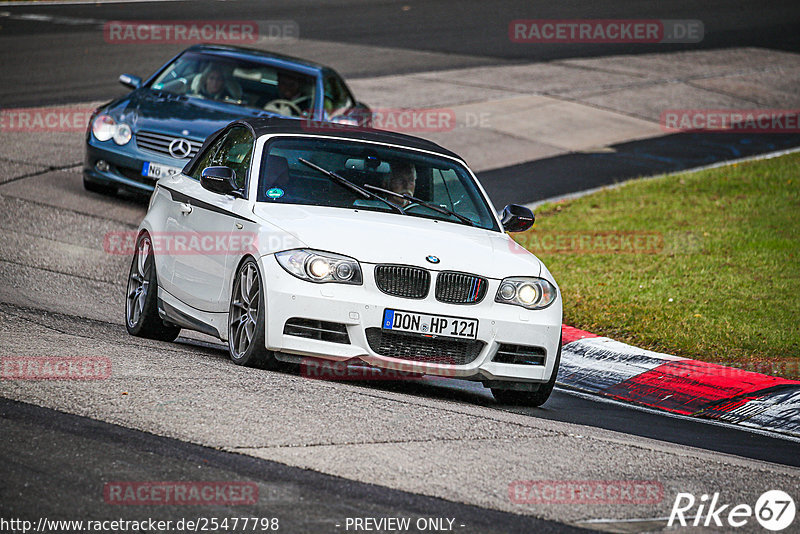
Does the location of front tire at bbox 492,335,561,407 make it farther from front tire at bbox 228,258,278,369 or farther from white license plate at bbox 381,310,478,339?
front tire at bbox 228,258,278,369

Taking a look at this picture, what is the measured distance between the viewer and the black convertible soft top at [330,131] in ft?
27.9

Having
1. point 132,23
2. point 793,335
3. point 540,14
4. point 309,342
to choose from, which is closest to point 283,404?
point 309,342

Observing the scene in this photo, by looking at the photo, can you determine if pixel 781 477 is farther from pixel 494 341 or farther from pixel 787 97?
pixel 787 97

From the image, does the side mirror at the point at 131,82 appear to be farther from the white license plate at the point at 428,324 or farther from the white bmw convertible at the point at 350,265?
the white license plate at the point at 428,324

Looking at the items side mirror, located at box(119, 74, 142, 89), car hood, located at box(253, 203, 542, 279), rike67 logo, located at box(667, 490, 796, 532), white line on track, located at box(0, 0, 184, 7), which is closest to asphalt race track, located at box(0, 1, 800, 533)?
rike67 logo, located at box(667, 490, 796, 532)

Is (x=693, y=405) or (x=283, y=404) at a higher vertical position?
→ (x=283, y=404)

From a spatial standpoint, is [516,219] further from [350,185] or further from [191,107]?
[191,107]

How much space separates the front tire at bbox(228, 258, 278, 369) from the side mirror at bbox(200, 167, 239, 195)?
68cm

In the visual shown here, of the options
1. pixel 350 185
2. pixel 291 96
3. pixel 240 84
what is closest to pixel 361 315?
pixel 350 185

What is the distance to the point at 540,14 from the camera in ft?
111

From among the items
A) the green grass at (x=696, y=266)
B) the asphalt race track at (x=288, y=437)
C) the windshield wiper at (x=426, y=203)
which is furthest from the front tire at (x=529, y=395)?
the green grass at (x=696, y=266)

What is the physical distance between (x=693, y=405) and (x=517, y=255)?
182 centimetres

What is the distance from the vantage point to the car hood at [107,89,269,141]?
13.3m

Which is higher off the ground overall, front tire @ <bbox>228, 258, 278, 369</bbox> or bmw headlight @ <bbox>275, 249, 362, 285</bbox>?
bmw headlight @ <bbox>275, 249, 362, 285</bbox>
